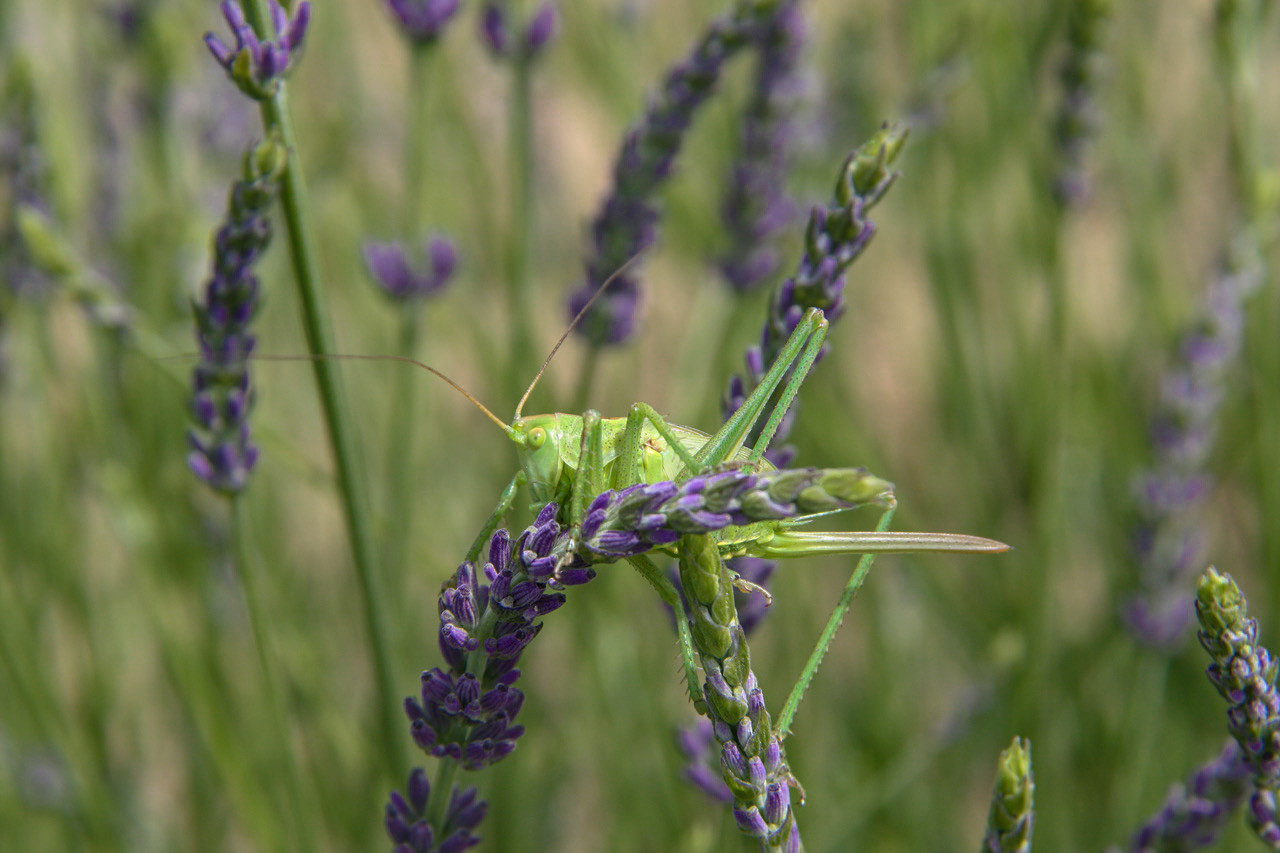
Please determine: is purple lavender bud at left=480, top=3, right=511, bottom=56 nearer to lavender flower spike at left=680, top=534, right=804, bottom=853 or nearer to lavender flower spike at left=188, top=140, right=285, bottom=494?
lavender flower spike at left=188, top=140, right=285, bottom=494

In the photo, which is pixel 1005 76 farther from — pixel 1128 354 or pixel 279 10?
pixel 279 10

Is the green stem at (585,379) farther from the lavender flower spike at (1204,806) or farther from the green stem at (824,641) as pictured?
the lavender flower spike at (1204,806)

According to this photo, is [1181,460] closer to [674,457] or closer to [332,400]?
[674,457]

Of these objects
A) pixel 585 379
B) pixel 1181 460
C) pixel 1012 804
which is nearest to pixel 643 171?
pixel 585 379

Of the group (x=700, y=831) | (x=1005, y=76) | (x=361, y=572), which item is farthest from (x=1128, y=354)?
(x=361, y=572)

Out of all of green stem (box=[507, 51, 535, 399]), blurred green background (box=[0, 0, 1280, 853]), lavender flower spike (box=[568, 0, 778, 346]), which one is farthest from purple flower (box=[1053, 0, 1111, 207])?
green stem (box=[507, 51, 535, 399])

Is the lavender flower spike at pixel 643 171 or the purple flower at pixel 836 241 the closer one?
the purple flower at pixel 836 241

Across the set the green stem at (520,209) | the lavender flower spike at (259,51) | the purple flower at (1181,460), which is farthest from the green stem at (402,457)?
the purple flower at (1181,460)
